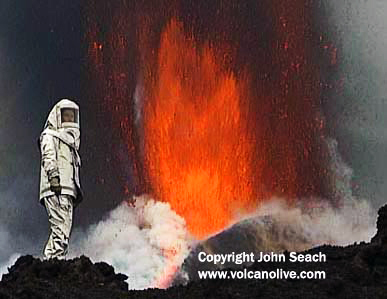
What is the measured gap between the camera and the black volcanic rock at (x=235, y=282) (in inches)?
724

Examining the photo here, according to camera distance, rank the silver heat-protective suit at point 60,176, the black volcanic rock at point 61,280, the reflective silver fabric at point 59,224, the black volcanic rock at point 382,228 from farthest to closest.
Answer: the silver heat-protective suit at point 60,176
the reflective silver fabric at point 59,224
the black volcanic rock at point 382,228
the black volcanic rock at point 61,280

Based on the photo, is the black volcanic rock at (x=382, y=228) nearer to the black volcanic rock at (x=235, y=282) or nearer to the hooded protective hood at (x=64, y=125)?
the black volcanic rock at (x=235, y=282)

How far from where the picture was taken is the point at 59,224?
2091cm

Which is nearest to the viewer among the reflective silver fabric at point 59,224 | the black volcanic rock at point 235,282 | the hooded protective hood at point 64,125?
the black volcanic rock at point 235,282

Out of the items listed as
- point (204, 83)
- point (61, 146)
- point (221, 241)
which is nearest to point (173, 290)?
point (61, 146)

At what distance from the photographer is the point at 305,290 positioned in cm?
1842

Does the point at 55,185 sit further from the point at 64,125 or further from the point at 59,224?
the point at 64,125

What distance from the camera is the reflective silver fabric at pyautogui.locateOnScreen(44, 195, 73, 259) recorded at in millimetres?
20797

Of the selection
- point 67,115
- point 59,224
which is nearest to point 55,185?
point 59,224

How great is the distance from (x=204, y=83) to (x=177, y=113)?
1160 millimetres

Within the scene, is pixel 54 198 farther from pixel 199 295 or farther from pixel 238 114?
pixel 238 114

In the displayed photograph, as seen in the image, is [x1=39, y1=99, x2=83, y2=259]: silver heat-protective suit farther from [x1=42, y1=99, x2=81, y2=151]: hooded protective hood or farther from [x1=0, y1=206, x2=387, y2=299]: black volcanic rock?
[x1=0, y1=206, x2=387, y2=299]: black volcanic rock

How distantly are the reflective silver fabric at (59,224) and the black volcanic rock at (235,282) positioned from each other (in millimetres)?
612

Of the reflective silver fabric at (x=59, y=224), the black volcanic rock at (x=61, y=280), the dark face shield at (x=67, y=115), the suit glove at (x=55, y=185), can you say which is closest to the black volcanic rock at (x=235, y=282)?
the black volcanic rock at (x=61, y=280)
